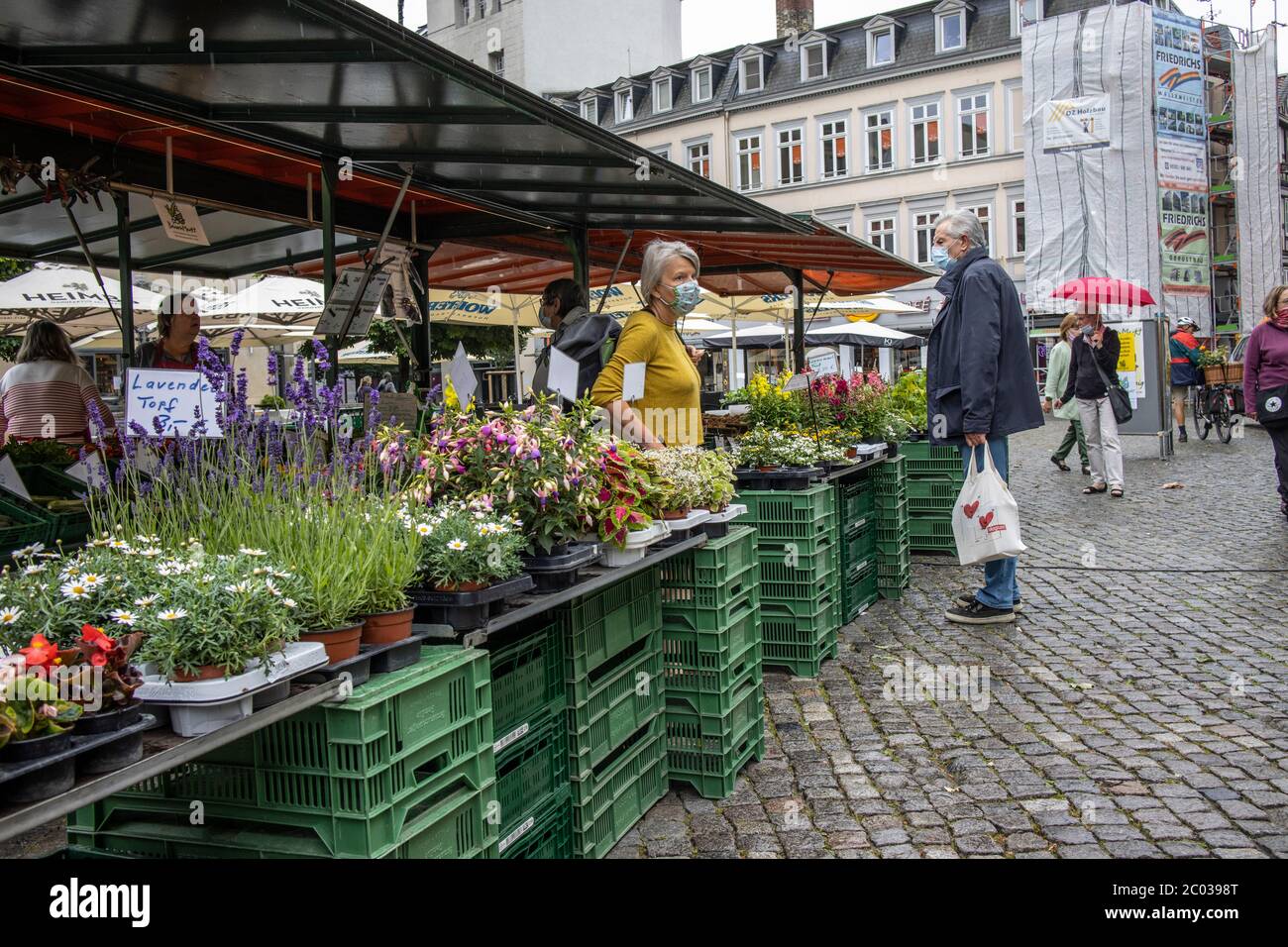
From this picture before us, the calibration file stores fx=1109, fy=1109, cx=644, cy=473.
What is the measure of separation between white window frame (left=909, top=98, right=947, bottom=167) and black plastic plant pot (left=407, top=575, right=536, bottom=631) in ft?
122

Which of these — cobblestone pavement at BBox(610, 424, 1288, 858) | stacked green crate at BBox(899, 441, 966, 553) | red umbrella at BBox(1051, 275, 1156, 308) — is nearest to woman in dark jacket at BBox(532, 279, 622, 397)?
cobblestone pavement at BBox(610, 424, 1288, 858)

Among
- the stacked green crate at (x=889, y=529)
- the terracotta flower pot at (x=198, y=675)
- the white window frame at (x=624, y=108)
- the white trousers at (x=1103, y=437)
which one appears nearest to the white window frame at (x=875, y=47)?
the white window frame at (x=624, y=108)

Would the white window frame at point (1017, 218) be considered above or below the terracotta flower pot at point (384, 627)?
above

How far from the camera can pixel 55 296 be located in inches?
400

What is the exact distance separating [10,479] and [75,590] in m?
1.83

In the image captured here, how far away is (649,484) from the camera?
12.1ft

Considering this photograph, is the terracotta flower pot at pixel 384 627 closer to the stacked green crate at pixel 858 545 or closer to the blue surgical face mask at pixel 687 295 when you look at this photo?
the blue surgical face mask at pixel 687 295

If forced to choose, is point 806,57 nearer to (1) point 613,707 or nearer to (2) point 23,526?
(1) point 613,707

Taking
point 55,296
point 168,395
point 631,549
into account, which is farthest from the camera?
point 55,296

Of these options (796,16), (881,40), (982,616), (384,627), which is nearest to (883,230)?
(881,40)

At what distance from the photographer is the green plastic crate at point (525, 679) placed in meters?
2.87

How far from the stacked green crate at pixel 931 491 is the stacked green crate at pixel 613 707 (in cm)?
437

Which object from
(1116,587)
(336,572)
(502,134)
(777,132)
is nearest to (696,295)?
(502,134)

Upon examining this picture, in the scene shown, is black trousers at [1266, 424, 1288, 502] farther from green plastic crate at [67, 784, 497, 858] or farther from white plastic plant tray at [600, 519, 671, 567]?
green plastic crate at [67, 784, 497, 858]
